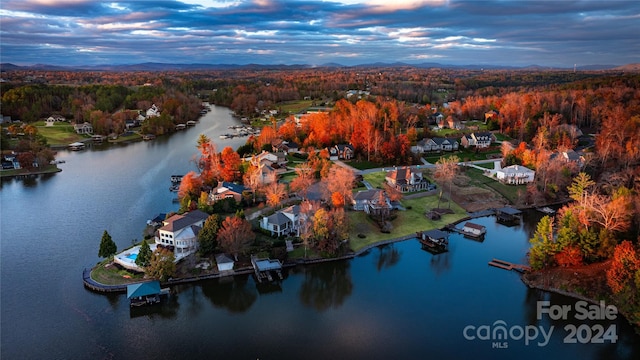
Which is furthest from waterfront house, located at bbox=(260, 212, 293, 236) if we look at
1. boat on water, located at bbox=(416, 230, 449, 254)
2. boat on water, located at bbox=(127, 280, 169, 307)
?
boat on water, located at bbox=(416, 230, 449, 254)

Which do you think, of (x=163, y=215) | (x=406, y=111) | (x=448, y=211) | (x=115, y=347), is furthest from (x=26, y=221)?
(x=406, y=111)

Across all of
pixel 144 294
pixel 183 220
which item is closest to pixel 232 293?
pixel 144 294

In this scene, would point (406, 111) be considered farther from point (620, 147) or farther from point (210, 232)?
point (210, 232)

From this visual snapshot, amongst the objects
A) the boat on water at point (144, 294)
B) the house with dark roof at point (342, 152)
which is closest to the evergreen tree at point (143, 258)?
the boat on water at point (144, 294)

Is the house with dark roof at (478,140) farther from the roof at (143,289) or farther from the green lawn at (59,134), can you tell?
the green lawn at (59,134)

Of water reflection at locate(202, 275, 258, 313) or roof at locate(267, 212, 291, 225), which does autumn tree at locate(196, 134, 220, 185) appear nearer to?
roof at locate(267, 212, 291, 225)
